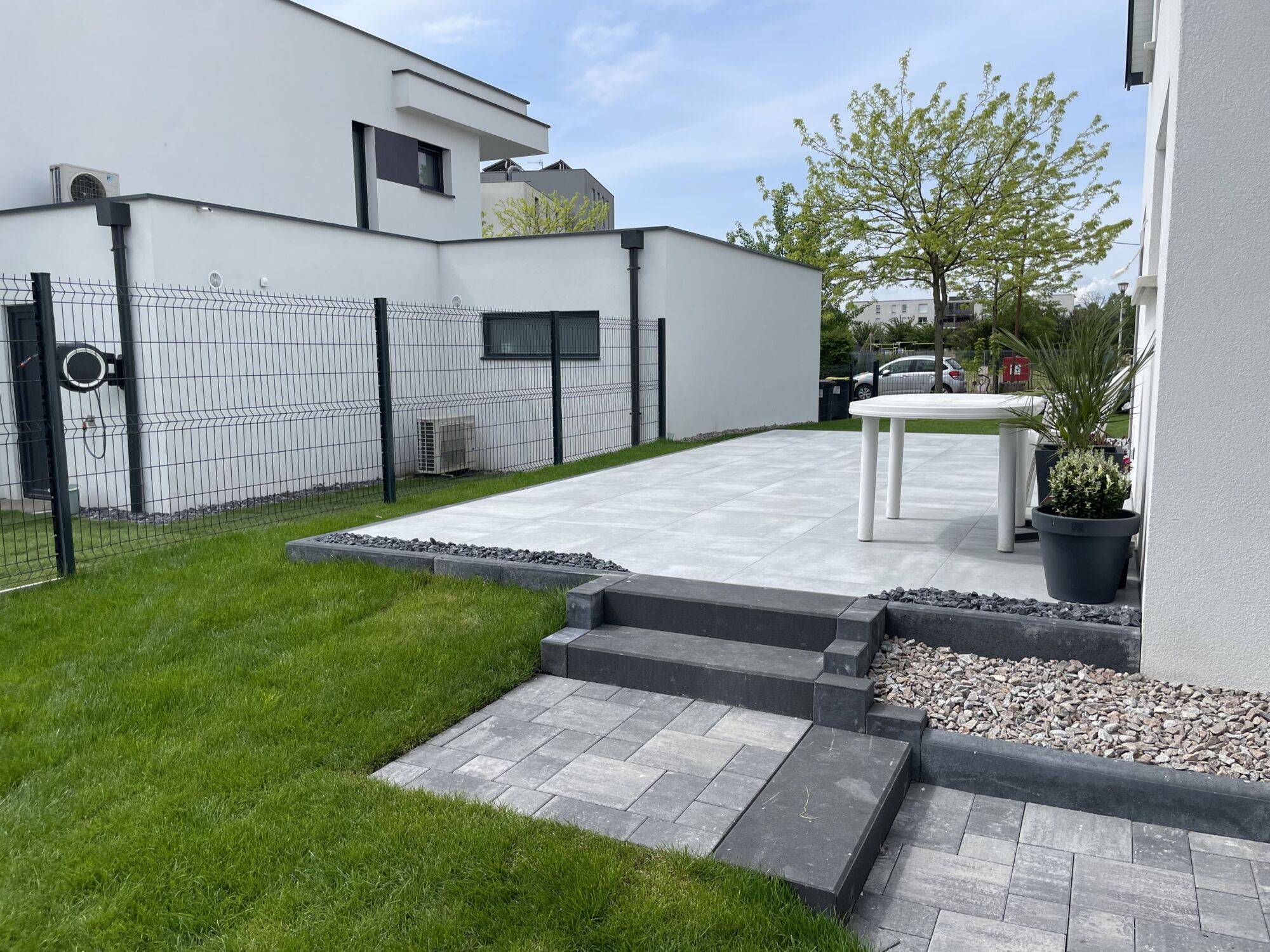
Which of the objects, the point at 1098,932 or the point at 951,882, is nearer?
the point at 1098,932

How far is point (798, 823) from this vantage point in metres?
2.64

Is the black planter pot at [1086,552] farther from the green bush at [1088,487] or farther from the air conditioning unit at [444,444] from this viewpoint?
the air conditioning unit at [444,444]

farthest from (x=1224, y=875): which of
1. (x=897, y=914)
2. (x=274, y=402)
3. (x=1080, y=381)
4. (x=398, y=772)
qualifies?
(x=274, y=402)

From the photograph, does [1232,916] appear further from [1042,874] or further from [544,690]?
[544,690]

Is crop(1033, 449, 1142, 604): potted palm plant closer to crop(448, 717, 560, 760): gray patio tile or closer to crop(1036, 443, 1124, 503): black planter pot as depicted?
crop(1036, 443, 1124, 503): black planter pot

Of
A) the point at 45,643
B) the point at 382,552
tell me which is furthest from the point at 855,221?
the point at 45,643

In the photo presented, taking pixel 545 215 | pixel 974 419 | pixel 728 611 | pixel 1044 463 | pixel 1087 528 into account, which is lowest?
pixel 728 611

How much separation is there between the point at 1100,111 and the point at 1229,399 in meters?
19.8

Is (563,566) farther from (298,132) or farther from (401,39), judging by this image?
(401,39)

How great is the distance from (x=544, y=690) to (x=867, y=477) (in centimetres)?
222

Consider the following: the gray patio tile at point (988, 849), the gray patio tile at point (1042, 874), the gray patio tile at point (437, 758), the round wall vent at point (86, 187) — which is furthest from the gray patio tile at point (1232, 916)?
the round wall vent at point (86, 187)

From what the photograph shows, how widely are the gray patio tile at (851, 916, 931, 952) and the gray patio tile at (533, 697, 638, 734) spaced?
4.21 ft

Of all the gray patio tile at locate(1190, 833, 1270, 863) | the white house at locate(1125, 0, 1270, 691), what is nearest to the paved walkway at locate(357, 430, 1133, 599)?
the white house at locate(1125, 0, 1270, 691)

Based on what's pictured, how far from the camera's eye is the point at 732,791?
2920mm
